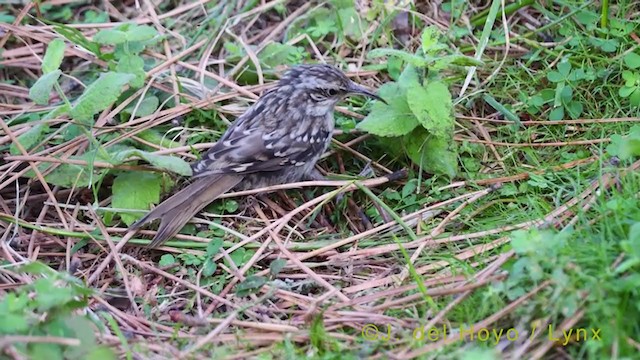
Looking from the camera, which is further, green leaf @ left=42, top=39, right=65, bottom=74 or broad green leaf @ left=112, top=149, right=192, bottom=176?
green leaf @ left=42, top=39, right=65, bottom=74

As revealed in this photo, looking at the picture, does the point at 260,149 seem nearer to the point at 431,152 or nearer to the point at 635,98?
the point at 431,152

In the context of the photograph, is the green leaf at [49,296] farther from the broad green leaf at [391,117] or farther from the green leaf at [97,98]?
the broad green leaf at [391,117]

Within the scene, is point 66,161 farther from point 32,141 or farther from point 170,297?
point 170,297

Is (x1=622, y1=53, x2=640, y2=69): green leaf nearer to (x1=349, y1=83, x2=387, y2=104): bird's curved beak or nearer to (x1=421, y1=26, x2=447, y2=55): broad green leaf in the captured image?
(x1=421, y1=26, x2=447, y2=55): broad green leaf

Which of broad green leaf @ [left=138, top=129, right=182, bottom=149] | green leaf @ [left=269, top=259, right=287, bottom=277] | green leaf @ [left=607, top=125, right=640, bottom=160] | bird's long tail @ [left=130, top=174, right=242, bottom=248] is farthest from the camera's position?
broad green leaf @ [left=138, top=129, right=182, bottom=149]

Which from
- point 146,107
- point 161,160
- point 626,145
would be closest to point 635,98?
point 626,145

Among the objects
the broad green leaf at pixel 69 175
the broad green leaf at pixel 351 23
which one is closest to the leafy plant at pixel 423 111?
the broad green leaf at pixel 351 23

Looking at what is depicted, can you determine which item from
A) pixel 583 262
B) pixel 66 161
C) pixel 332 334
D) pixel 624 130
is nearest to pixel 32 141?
pixel 66 161

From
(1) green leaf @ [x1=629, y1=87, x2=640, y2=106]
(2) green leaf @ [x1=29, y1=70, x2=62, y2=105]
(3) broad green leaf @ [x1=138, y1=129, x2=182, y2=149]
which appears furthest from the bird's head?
(1) green leaf @ [x1=629, y1=87, x2=640, y2=106]
